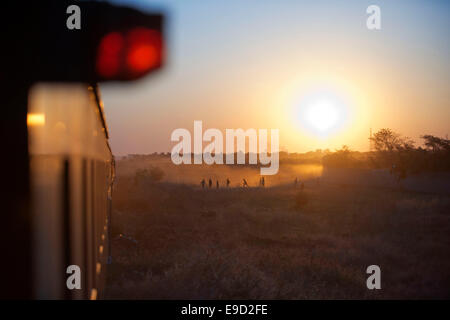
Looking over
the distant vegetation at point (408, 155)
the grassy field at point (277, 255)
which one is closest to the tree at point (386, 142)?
the distant vegetation at point (408, 155)

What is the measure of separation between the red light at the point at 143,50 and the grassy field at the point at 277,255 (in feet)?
16.3

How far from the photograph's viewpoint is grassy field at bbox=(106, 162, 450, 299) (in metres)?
6.46

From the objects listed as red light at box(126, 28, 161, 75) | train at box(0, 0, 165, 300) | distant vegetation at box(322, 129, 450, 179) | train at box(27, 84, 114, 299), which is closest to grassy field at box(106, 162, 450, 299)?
train at box(27, 84, 114, 299)

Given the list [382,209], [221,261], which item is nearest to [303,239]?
[221,261]

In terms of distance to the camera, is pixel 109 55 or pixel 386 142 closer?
pixel 109 55

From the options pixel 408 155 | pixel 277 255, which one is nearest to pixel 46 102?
pixel 277 255

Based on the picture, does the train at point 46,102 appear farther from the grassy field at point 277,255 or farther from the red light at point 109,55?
the grassy field at point 277,255

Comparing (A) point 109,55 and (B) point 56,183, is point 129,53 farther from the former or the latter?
(B) point 56,183

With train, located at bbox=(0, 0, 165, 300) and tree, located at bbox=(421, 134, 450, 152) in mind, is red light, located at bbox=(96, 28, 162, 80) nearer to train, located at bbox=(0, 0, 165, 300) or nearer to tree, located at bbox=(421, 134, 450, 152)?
train, located at bbox=(0, 0, 165, 300)

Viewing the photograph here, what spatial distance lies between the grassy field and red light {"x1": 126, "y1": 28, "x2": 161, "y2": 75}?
4975 millimetres

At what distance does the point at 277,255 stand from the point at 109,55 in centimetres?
783

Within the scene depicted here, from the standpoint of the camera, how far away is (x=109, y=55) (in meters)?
1.72
